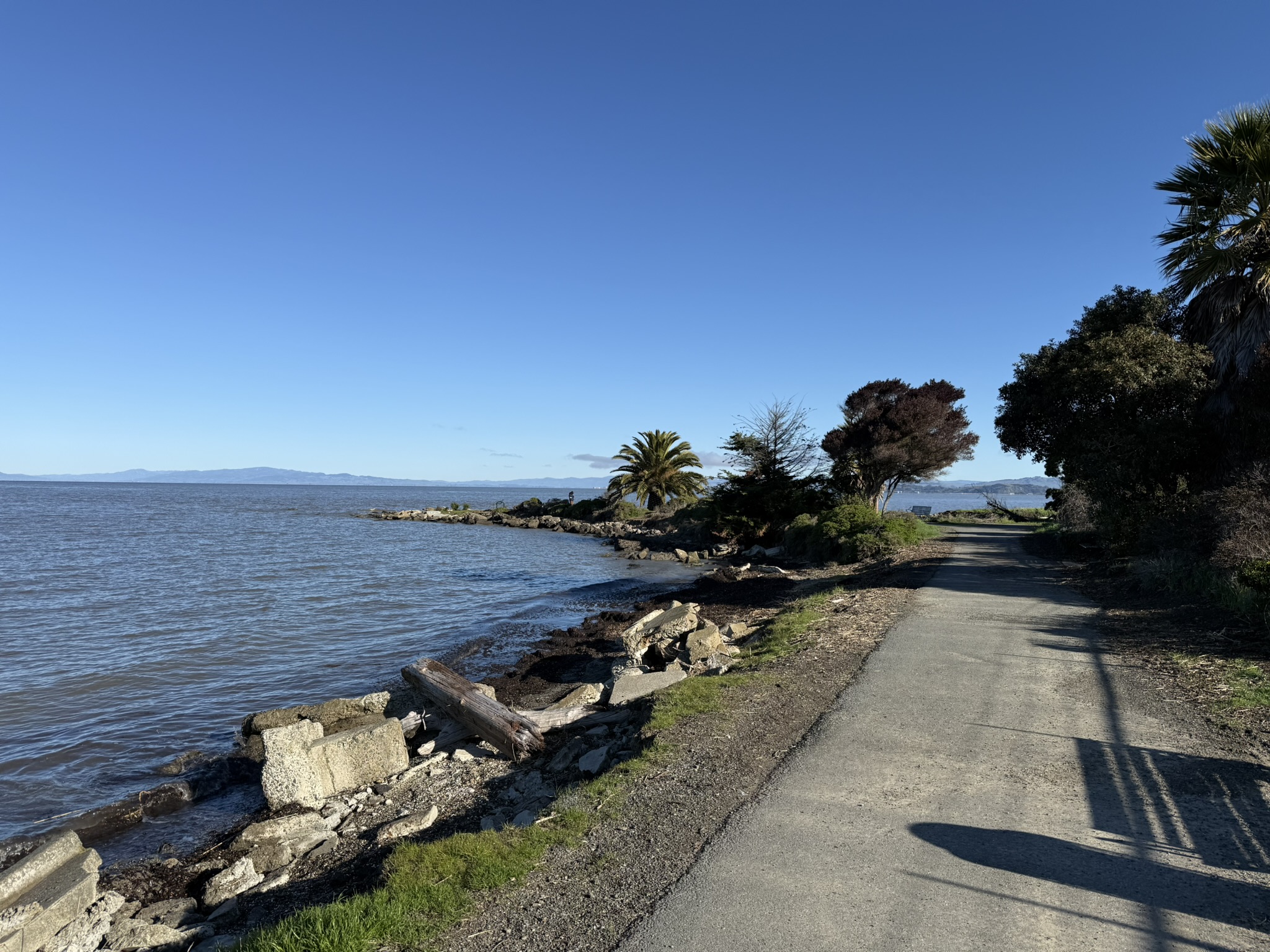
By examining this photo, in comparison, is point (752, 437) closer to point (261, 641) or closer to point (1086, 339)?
point (1086, 339)

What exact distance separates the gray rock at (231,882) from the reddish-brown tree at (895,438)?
1034 inches

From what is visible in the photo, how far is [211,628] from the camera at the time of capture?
17734 mm

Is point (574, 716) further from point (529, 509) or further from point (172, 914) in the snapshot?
point (529, 509)

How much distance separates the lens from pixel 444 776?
27.3ft

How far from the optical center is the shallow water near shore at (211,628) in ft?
34.4

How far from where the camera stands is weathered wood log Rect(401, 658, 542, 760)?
28.8 feet

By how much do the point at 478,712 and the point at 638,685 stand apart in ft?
7.33

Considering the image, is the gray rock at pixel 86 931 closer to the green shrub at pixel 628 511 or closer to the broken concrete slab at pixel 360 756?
the broken concrete slab at pixel 360 756

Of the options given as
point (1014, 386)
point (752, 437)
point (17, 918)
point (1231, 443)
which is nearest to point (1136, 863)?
point (17, 918)

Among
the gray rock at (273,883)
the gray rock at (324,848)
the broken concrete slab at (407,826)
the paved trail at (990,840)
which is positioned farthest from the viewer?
the gray rock at (324,848)

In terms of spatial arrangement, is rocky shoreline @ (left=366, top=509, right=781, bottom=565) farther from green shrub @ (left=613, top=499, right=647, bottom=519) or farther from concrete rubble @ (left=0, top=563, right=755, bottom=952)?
concrete rubble @ (left=0, top=563, right=755, bottom=952)

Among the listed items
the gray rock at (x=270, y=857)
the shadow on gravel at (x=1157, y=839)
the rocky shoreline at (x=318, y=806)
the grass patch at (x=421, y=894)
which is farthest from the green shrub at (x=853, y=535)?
the grass patch at (x=421, y=894)

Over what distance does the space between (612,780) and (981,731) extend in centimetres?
364

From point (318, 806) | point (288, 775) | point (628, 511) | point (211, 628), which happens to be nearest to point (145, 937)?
point (318, 806)
